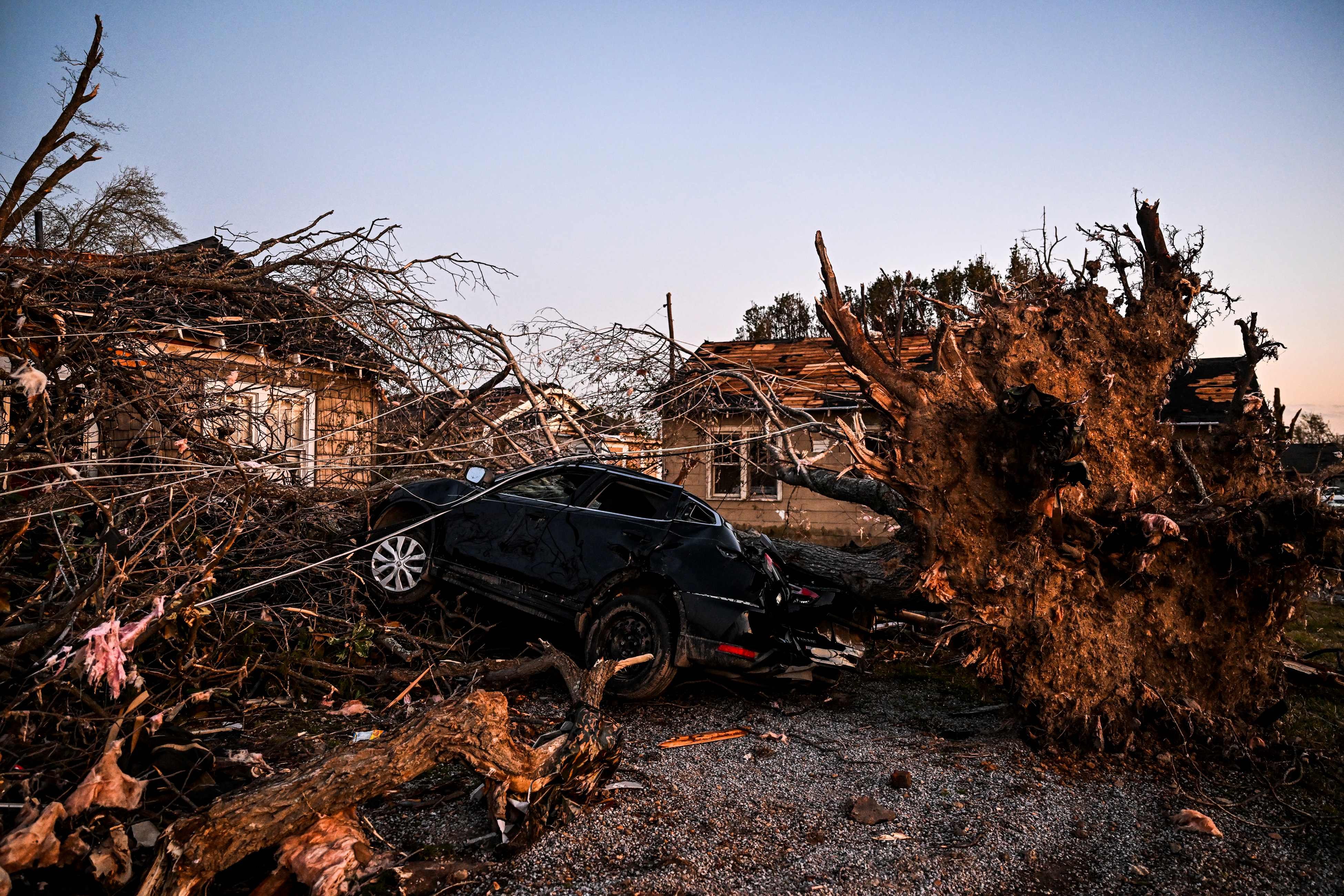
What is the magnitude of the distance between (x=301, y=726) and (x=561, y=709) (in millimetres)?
1734

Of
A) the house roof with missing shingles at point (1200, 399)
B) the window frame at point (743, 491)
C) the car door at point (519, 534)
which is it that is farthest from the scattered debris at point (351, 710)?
the house roof with missing shingles at point (1200, 399)

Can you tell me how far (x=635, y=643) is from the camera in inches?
233

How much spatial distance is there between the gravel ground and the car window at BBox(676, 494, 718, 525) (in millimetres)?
1565

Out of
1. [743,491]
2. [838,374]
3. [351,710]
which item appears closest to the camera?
[351,710]

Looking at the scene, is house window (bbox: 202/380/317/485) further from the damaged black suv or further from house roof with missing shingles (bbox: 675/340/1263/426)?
house roof with missing shingles (bbox: 675/340/1263/426)

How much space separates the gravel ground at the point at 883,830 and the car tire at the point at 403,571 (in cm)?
178

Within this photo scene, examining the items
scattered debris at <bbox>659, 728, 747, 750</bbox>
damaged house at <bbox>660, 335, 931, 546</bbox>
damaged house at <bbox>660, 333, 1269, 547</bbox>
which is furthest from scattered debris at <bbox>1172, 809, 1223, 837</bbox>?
damaged house at <bbox>660, 333, 1269, 547</bbox>

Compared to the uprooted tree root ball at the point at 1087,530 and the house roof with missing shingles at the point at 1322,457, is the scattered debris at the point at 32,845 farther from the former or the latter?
the house roof with missing shingles at the point at 1322,457

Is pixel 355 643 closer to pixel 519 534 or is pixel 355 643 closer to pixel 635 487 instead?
pixel 519 534

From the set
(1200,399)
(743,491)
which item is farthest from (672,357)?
(1200,399)

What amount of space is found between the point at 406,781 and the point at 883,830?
94.0 inches

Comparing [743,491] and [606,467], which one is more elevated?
[606,467]

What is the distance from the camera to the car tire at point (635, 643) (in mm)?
5793

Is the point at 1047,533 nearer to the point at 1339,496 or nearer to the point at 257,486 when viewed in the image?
the point at 1339,496
